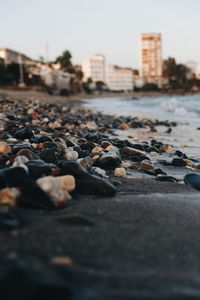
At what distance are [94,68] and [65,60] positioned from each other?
176 feet

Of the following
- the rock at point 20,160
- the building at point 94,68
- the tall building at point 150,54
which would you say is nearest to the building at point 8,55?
the building at point 94,68

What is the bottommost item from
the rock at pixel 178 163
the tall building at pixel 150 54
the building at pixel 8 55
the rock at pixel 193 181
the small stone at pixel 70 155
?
the rock at pixel 178 163

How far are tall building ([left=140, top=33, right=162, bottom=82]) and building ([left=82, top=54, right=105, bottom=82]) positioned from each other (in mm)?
34633

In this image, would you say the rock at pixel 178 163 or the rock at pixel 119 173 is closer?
the rock at pixel 119 173

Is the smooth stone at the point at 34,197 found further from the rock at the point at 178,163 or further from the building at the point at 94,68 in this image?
the building at the point at 94,68

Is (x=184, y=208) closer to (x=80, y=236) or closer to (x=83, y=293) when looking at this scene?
(x=80, y=236)

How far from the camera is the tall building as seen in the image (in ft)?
572

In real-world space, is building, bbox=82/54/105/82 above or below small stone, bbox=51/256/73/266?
above

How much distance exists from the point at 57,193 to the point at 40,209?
0.53 feet

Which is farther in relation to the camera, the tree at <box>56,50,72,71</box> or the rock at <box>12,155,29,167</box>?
the tree at <box>56,50,72,71</box>

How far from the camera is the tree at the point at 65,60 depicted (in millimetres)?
89688

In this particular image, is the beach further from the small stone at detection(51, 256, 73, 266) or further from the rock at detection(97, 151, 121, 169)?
the rock at detection(97, 151, 121, 169)

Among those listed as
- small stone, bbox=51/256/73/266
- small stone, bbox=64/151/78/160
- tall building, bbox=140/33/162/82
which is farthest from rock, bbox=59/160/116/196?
tall building, bbox=140/33/162/82

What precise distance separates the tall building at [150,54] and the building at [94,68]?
1364 inches
